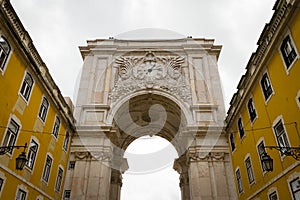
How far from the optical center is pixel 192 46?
2925cm

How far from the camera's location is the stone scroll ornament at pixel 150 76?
26.1 m

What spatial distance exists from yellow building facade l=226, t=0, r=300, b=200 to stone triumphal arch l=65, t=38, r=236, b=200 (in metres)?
3.55

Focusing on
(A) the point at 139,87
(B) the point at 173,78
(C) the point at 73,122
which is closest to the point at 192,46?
(B) the point at 173,78

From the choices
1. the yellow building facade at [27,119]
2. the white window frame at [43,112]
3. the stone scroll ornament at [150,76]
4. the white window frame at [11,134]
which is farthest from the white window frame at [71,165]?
the white window frame at [11,134]

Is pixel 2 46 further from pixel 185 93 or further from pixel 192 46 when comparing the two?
pixel 192 46

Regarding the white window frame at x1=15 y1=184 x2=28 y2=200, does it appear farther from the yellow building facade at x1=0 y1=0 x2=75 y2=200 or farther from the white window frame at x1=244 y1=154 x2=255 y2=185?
the white window frame at x1=244 y1=154 x2=255 y2=185

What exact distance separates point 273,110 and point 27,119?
14084 millimetres

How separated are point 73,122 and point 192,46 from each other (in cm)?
1584

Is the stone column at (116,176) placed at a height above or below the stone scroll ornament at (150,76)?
below

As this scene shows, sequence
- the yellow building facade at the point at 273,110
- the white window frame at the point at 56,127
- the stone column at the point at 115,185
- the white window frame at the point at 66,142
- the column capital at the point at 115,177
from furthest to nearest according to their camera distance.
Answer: the column capital at the point at 115,177 < the stone column at the point at 115,185 < the white window frame at the point at 66,142 < the white window frame at the point at 56,127 < the yellow building facade at the point at 273,110

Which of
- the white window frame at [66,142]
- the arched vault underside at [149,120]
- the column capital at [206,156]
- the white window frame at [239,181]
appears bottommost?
the white window frame at [239,181]

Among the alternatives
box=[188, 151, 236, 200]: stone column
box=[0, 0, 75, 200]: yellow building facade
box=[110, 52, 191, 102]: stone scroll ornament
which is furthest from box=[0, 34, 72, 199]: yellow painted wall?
box=[188, 151, 236, 200]: stone column

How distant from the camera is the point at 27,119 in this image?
14.8 metres

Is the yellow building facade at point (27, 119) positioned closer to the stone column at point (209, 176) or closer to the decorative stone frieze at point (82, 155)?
the decorative stone frieze at point (82, 155)
